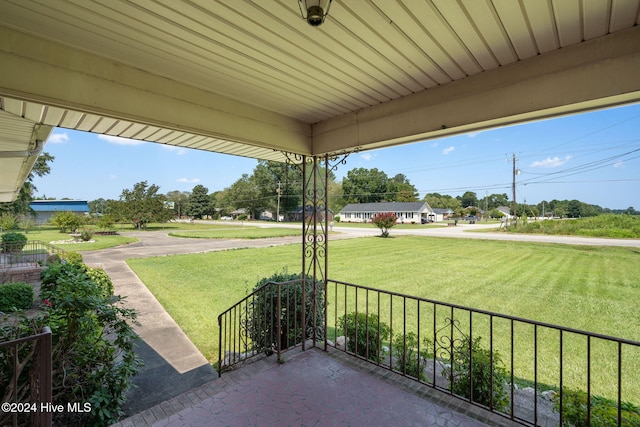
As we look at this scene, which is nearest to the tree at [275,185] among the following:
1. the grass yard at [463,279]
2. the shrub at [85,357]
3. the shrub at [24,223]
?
the shrub at [24,223]

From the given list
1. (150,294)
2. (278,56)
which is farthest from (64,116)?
(150,294)

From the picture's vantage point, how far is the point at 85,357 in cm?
239

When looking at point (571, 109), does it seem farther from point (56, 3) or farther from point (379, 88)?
point (56, 3)

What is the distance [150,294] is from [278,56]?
6841 mm

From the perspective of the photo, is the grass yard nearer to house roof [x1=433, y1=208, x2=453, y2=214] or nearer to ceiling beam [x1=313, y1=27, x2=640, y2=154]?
ceiling beam [x1=313, y1=27, x2=640, y2=154]

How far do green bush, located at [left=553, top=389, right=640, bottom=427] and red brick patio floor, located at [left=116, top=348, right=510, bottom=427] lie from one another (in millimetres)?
468

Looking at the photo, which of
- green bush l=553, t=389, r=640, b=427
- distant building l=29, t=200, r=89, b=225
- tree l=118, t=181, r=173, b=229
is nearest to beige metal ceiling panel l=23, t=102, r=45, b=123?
green bush l=553, t=389, r=640, b=427

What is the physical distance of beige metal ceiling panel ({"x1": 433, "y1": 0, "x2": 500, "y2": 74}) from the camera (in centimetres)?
139

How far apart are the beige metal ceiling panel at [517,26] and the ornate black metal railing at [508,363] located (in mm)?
1721

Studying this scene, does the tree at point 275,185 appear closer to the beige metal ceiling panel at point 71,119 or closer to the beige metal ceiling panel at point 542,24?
the beige metal ceiling panel at point 71,119

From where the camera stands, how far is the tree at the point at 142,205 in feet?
86.1

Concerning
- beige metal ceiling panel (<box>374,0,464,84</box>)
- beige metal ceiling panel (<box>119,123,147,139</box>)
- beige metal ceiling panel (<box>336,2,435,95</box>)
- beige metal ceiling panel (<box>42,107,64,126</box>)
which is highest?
beige metal ceiling panel (<box>336,2,435,95</box>)

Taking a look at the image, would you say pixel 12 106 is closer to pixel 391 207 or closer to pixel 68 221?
pixel 68 221

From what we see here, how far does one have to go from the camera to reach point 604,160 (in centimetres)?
1104
